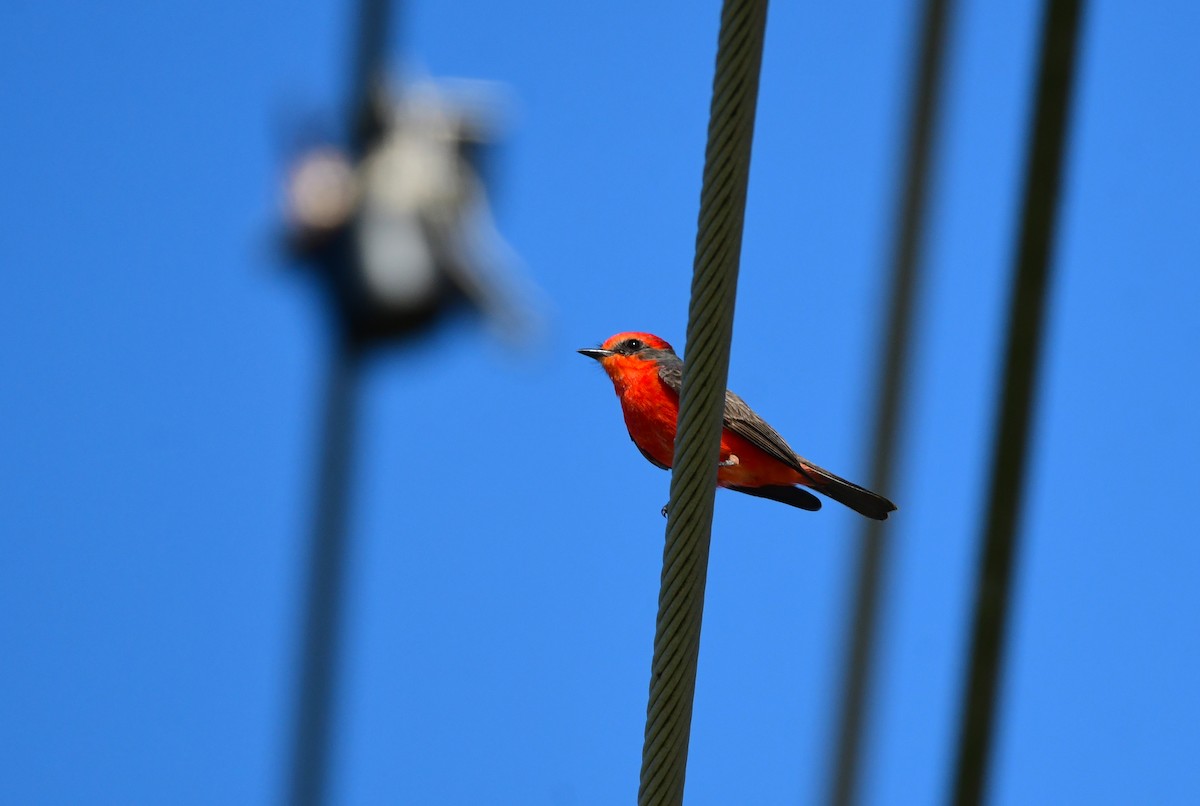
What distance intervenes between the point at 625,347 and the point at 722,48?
3.45 meters

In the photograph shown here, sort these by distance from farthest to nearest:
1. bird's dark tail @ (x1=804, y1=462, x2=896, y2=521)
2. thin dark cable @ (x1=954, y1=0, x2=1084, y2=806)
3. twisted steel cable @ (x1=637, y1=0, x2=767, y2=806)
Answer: bird's dark tail @ (x1=804, y1=462, x2=896, y2=521)
thin dark cable @ (x1=954, y1=0, x2=1084, y2=806)
twisted steel cable @ (x1=637, y1=0, x2=767, y2=806)

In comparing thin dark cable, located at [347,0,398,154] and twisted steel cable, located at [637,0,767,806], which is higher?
thin dark cable, located at [347,0,398,154]

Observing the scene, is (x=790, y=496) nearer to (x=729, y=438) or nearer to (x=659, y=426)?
(x=729, y=438)

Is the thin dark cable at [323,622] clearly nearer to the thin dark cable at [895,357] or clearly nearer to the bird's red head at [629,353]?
the bird's red head at [629,353]

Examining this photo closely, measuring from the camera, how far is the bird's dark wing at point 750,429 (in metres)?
5.96

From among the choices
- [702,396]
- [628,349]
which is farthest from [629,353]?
[702,396]

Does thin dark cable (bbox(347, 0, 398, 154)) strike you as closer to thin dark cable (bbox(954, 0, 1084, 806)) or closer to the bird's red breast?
the bird's red breast

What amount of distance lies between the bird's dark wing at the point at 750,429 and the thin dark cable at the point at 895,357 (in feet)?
1.91

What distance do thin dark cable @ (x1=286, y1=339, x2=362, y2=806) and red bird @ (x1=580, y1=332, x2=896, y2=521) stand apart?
117cm

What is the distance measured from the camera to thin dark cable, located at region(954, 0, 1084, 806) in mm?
3613

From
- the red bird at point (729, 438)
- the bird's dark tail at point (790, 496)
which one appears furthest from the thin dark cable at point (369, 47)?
the bird's dark tail at point (790, 496)

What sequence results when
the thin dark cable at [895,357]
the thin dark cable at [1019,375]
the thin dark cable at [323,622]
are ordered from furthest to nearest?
the thin dark cable at [895,357]
the thin dark cable at [323,622]
the thin dark cable at [1019,375]

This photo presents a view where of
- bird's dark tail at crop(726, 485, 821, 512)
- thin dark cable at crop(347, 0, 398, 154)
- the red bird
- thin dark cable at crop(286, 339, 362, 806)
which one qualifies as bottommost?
thin dark cable at crop(286, 339, 362, 806)

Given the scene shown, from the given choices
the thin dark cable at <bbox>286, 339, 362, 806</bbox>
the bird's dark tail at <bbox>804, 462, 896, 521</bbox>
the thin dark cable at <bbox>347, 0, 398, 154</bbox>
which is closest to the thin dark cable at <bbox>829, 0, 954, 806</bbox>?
the bird's dark tail at <bbox>804, 462, 896, 521</bbox>
